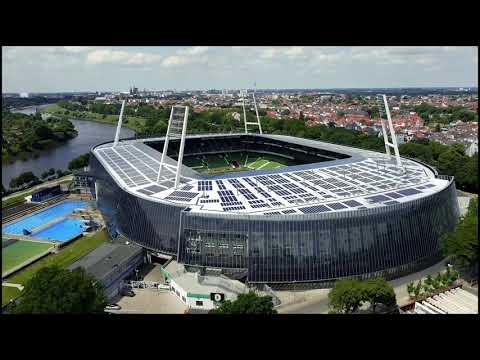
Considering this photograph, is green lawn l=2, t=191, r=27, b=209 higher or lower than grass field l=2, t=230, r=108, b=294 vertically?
higher

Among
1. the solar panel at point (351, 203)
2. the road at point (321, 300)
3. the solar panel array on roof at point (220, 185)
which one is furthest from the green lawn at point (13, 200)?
the solar panel at point (351, 203)

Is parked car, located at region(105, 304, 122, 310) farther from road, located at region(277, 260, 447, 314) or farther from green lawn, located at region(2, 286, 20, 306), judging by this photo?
road, located at region(277, 260, 447, 314)

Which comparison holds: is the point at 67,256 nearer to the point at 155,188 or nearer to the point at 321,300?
the point at 155,188

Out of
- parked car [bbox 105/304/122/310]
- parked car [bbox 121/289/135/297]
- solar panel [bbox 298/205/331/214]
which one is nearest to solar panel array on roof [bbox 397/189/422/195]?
solar panel [bbox 298/205/331/214]

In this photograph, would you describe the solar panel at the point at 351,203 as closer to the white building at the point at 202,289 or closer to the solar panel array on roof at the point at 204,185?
the white building at the point at 202,289
